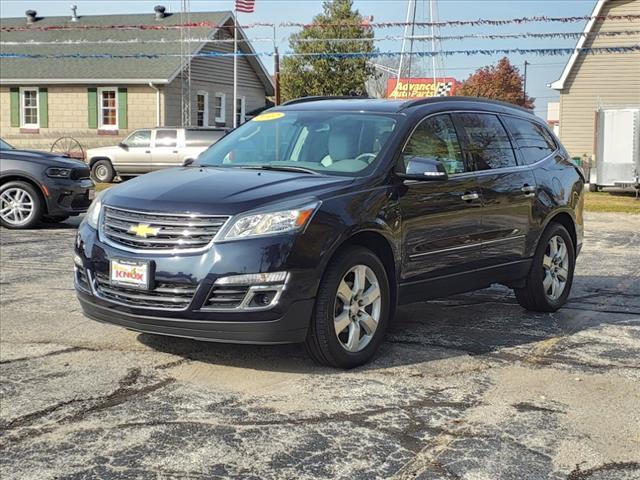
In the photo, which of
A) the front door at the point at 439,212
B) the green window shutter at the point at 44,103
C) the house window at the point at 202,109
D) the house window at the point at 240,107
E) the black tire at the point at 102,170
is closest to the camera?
the front door at the point at 439,212

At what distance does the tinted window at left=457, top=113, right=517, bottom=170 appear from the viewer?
6.02 m

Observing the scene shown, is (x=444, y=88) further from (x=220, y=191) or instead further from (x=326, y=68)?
(x=220, y=191)

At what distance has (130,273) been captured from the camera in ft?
15.1

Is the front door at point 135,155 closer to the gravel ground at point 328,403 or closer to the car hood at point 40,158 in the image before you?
the car hood at point 40,158

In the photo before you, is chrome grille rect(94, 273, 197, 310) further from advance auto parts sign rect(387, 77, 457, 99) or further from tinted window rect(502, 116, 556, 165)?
advance auto parts sign rect(387, 77, 457, 99)

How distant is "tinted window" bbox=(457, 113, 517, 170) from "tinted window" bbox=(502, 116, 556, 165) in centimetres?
17

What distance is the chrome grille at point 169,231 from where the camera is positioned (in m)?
4.48

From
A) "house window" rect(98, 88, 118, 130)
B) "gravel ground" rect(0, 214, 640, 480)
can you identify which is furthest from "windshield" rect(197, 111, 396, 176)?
"house window" rect(98, 88, 118, 130)

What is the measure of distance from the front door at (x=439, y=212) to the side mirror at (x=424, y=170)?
9 cm

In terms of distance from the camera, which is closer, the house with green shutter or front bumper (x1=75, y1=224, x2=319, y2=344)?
front bumper (x1=75, y1=224, x2=319, y2=344)

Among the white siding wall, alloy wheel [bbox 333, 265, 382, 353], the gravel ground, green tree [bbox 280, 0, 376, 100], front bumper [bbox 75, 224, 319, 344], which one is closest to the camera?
the gravel ground

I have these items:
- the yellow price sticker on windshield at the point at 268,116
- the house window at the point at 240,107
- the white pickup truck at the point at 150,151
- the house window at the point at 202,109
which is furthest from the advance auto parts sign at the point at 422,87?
the yellow price sticker on windshield at the point at 268,116

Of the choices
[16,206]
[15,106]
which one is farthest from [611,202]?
[15,106]

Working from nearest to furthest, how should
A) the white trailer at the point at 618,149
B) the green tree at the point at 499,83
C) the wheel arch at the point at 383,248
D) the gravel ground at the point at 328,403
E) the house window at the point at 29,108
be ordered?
the gravel ground at the point at 328,403 → the wheel arch at the point at 383,248 → the white trailer at the point at 618,149 → the house window at the point at 29,108 → the green tree at the point at 499,83
